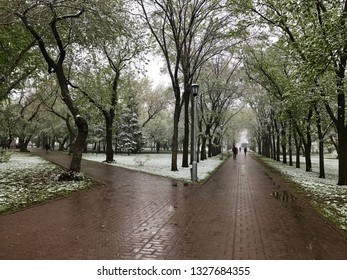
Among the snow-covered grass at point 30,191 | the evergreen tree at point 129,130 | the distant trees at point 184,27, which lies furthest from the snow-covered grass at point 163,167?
the evergreen tree at point 129,130

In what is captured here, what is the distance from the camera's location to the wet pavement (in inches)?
191

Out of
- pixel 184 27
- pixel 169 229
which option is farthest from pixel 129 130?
pixel 169 229

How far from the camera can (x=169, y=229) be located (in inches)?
243

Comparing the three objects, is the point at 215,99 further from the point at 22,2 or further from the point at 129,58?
the point at 22,2

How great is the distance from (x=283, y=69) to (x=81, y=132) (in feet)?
57.5

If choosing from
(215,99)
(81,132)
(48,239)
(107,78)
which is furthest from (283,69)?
(48,239)

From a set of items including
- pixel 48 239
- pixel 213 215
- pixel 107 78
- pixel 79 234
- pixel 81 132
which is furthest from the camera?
pixel 107 78

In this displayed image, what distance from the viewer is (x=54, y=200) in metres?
9.02

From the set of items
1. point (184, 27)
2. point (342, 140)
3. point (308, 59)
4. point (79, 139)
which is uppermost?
point (184, 27)

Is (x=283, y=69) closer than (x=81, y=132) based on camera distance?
No

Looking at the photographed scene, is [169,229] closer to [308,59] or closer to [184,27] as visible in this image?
[308,59]

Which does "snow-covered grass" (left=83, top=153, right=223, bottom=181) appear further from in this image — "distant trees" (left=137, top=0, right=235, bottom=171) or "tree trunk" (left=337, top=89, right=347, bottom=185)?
"tree trunk" (left=337, top=89, right=347, bottom=185)
